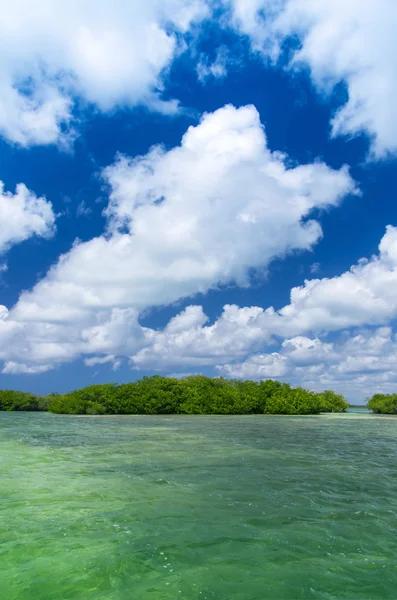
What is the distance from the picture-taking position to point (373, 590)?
808cm

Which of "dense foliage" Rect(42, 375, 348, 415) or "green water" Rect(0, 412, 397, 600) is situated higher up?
"dense foliage" Rect(42, 375, 348, 415)

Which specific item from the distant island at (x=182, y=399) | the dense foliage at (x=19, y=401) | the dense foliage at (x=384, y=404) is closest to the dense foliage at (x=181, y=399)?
the distant island at (x=182, y=399)

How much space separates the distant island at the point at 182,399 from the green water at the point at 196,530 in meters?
77.1

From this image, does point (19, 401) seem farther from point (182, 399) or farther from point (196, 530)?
point (196, 530)

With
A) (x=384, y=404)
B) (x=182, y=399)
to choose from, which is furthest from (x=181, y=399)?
(x=384, y=404)

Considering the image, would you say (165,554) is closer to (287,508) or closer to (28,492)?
(287,508)

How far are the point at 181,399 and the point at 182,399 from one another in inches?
11.9

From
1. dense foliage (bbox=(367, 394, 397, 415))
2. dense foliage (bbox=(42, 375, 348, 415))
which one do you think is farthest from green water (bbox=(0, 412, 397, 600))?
dense foliage (bbox=(367, 394, 397, 415))

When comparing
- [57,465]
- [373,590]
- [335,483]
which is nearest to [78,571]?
[373,590]

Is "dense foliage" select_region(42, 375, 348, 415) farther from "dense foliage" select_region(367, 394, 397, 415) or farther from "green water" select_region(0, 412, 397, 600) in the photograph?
"green water" select_region(0, 412, 397, 600)

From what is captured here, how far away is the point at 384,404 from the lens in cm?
11500

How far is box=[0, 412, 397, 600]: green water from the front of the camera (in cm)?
820

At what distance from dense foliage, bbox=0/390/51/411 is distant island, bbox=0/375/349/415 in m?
15.9

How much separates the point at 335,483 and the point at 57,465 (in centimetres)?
1391
